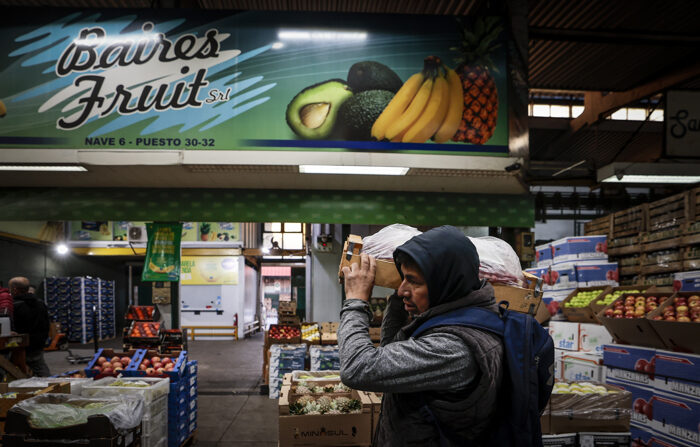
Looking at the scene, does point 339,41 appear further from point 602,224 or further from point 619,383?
point 602,224

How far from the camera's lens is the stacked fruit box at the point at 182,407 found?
464cm

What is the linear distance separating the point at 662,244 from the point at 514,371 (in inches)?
256

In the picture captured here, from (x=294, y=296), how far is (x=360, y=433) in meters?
18.9

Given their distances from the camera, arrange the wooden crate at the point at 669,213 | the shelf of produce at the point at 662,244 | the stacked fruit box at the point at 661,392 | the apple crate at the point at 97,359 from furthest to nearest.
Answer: the shelf of produce at the point at 662,244, the wooden crate at the point at 669,213, the apple crate at the point at 97,359, the stacked fruit box at the point at 661,392

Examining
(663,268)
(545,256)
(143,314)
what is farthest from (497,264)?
(545,256)

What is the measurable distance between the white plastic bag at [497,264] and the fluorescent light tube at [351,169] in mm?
3188

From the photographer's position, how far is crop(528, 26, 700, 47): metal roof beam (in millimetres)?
5746

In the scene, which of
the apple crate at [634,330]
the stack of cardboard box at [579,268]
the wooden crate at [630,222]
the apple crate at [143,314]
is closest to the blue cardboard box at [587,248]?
the stack of cardboard box at [579,268]

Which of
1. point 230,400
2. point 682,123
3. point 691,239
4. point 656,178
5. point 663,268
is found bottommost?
point 230,400

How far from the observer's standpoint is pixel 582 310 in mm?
6266

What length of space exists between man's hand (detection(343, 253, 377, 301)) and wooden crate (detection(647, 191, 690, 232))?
20.0 ft

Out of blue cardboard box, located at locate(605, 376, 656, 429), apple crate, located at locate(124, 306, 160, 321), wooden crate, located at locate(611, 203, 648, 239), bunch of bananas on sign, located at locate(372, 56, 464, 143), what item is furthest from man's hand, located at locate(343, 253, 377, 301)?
wooden crate, located at locate(611, 203, 648, 239)

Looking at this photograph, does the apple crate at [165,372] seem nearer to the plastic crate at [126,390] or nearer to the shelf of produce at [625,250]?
the plastic crate at [126,390]

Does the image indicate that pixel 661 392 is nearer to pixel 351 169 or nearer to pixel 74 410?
pixel 351 169
